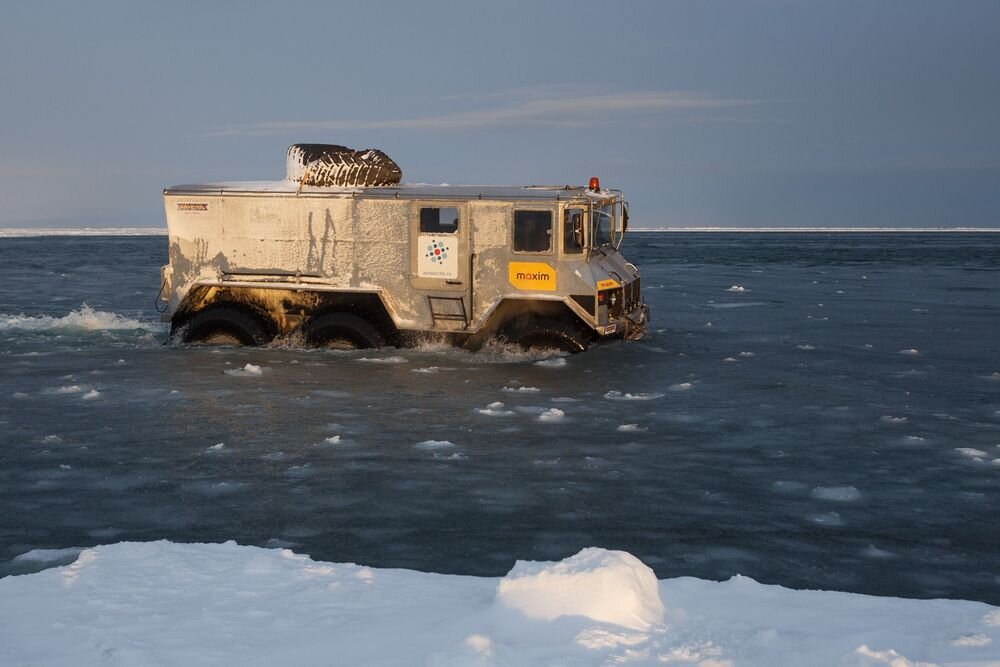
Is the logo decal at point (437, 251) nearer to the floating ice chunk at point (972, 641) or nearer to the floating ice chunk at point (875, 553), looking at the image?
the floating ice chunk at point (875, 553)

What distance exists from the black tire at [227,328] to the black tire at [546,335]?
3.73m

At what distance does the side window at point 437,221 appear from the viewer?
14.9m

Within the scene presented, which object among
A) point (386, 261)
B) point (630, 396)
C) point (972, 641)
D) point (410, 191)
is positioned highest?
point (410, 191)

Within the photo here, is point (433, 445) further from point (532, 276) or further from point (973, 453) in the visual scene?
Result: point (532, 276)

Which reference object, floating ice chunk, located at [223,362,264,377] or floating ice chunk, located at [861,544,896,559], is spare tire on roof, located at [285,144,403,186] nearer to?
floating ice chunk, located at [223,362,264,377]

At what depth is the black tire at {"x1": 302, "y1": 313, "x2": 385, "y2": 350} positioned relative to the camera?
1529 centimetres

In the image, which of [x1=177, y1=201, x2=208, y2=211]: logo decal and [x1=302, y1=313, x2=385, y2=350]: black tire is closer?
[x1=302, y1=313, x2=385, y2=350]: black tire

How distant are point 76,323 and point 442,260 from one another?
28.1 ft

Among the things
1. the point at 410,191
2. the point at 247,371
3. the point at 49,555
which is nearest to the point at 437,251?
the point at 410,191

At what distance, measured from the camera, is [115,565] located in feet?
19.8

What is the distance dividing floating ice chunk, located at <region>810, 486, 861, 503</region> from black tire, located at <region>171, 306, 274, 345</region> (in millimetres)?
9608

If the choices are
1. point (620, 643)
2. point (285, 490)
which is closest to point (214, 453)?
point (285, 490)

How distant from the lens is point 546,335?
1474cm

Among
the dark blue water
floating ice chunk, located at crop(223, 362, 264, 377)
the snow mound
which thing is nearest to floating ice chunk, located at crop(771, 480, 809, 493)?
the dark blue water
